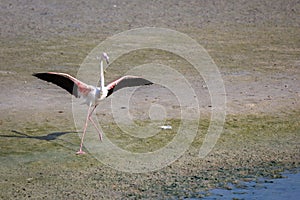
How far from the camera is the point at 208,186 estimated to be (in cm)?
752

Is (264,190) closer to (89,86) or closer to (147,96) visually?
(89,86)

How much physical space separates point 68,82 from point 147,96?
6.39 feet

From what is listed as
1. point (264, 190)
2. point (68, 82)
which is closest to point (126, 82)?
point (68, 82)

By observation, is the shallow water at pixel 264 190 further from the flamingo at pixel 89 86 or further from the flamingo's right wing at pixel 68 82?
the flamingo's right wing at pixel 68 82

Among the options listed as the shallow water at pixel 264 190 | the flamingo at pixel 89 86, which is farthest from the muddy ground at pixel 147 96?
the flamingo at pixel 89 86

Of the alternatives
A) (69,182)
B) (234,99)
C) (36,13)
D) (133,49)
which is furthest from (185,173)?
(36,13)

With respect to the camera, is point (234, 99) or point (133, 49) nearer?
point (234, 99)

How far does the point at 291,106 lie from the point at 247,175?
266 cm

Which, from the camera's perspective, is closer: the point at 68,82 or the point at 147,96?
the point at 68,82

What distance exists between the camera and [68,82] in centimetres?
905

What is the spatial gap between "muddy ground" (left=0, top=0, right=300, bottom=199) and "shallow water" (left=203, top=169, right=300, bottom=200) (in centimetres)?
17

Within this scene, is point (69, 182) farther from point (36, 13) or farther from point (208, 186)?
point (36, 13)

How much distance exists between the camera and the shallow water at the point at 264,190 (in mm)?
7289

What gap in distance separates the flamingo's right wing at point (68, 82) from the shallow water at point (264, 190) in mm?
2380
